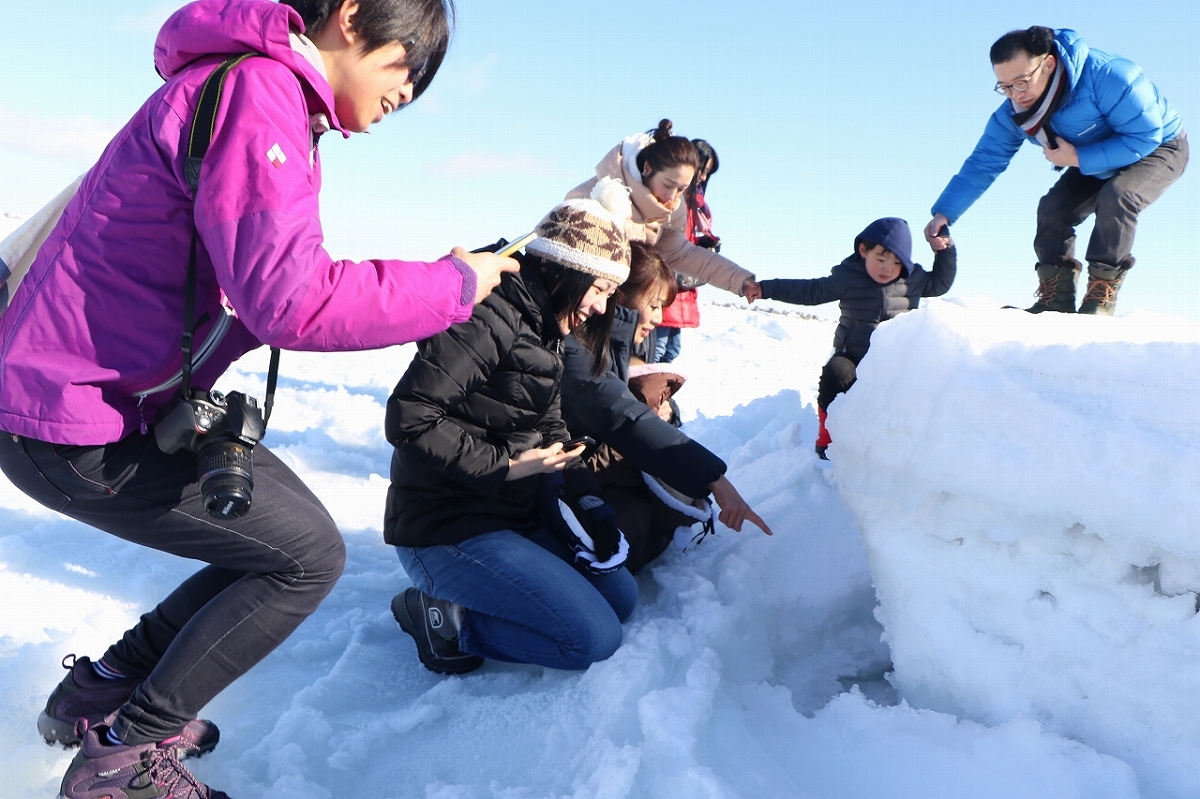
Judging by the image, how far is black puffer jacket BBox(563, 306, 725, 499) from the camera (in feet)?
9.23

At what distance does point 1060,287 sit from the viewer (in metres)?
4.45

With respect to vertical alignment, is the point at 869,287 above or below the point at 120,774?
above

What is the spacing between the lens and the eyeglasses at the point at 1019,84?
3.77m

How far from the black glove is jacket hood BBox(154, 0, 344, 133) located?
1.46m

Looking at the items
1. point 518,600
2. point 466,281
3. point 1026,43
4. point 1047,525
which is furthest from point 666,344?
point 466,281

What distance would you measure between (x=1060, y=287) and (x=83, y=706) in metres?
4.43

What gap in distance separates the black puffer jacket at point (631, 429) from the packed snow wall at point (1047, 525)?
0.61m

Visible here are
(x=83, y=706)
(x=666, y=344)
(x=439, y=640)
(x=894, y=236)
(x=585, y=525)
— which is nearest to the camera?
(x=83, y=706)

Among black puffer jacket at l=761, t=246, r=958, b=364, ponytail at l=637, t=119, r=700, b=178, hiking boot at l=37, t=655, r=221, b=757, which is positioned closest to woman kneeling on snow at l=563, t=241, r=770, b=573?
ponytail at l=637, t=119, r=700, b=178

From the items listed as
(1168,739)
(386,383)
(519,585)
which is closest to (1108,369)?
(1168,739)

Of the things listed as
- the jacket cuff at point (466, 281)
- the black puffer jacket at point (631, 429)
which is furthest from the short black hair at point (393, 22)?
the black puffer jacket at point (631, 429)

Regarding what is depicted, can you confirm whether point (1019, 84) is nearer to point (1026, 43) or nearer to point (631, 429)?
point (1026, 43)

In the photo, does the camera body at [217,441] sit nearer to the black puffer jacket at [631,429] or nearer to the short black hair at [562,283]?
the short black hair at [562,283]

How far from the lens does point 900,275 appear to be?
441cm
